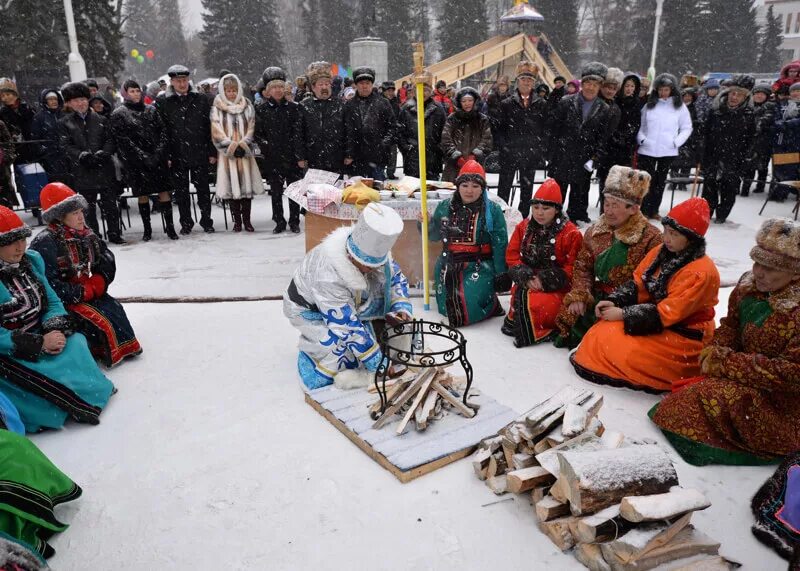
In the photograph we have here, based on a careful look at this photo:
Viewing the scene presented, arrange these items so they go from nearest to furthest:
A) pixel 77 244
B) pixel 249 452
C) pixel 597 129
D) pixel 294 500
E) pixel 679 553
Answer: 1. pixel 679 553
2. pixel 294 500
3. pixel 249 452
4. pixel 77 244
5. pixel 597 129

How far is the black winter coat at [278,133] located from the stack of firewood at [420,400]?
5042 mm

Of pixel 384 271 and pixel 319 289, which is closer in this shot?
pixel 319 289

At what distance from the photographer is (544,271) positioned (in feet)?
15.1

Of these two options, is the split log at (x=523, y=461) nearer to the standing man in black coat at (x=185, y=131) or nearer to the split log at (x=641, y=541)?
the split log at (x=641, y=541)

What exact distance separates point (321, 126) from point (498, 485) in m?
5.87

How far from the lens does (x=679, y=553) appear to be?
2.36 meters

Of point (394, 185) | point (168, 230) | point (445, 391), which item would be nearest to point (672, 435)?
point (445, 391)

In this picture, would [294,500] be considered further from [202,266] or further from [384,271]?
[202,266]

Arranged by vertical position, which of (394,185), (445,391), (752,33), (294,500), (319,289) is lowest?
(294,500)

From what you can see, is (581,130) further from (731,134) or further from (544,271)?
(544,271)

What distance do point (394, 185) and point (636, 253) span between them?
2.72 meters

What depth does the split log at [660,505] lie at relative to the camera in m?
2.27

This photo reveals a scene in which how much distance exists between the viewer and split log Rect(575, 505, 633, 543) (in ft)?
7.72

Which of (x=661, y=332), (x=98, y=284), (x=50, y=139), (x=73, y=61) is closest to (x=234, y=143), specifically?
(x=50, y=139)
